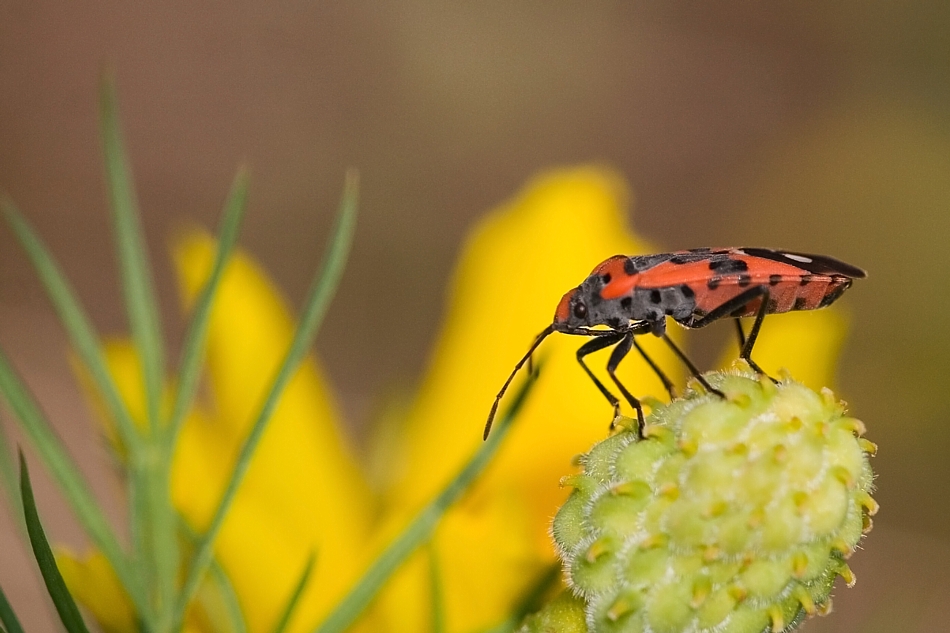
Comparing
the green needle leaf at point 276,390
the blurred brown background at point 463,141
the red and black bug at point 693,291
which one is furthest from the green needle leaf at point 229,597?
the blurred brown background at point 463,141

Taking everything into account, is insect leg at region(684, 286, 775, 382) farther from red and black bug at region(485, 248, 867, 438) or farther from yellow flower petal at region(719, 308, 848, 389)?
yellow flower petal at region(719, 308, 848, 389)

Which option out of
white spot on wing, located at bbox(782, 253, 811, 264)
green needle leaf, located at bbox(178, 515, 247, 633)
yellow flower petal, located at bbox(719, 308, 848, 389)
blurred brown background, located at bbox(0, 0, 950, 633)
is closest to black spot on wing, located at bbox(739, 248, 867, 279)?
white spot on wing, located at bbox(782, 253, 811, 264)

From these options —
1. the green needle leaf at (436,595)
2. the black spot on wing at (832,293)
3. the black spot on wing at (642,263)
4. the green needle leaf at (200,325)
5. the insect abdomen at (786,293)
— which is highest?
the green needle leaf at (200,325)

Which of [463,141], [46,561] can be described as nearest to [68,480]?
[46,561]

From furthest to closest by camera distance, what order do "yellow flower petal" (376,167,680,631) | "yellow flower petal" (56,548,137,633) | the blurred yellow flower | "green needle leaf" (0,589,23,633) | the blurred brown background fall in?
the blurred brown background
"yellow flower petal" (376,167,680,631)
the blurred yellow flower
"yellow flower petal" (56,548,137,633)
"green needle leaf" (0,589,23,633)

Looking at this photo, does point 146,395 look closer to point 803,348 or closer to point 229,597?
point 229,597

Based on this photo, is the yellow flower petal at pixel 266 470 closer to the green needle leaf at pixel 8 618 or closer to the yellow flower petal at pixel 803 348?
the green needle leaf at pixel 8 618

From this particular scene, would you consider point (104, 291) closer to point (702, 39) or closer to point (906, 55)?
point (702, 39)
